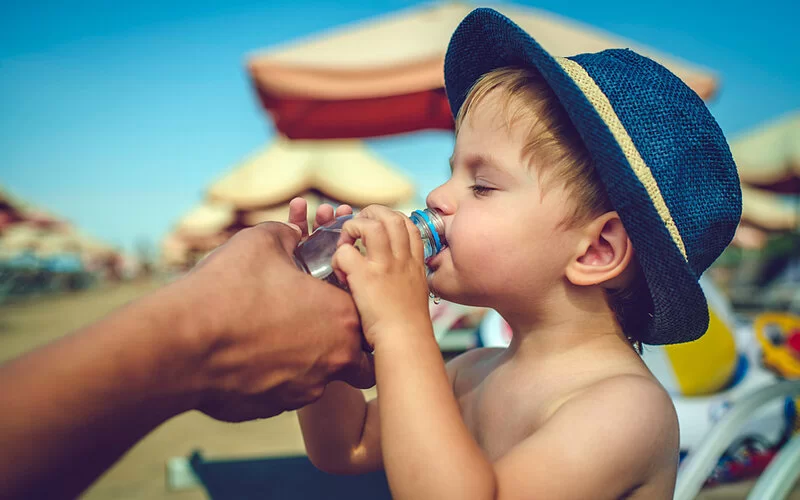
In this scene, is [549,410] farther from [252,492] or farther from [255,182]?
[255,182]

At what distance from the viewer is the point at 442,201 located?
3.67 feet

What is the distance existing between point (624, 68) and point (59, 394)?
107cm

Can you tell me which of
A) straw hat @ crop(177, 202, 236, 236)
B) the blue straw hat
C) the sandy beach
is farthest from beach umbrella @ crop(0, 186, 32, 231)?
the blue straw hat

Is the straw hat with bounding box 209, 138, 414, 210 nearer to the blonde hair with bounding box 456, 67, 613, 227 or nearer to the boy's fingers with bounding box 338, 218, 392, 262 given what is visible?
the blonde hair with bounding box 456, 67, 613, 227

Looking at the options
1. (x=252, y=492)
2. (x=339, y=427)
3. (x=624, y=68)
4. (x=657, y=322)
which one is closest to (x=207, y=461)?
(x=252, y=492)

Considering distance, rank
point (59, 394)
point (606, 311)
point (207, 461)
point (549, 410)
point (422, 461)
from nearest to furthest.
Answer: point (59, 394), point (422, 461), point (549, 410), point (606, 311), point (207, 461)

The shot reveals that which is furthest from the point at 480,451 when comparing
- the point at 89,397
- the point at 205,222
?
the point at 205,222

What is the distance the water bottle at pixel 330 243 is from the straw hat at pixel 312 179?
21.8 feet

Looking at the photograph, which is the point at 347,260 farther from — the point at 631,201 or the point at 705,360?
the point at 705,360

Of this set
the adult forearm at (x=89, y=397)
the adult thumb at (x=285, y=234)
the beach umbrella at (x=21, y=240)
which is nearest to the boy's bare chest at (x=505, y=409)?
the adult thumb at (x=285, y=234)

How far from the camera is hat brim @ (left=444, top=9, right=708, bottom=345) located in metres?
0.96

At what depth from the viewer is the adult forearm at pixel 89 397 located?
0.53 metres

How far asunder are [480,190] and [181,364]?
669 mm

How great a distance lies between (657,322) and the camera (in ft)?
3.72
